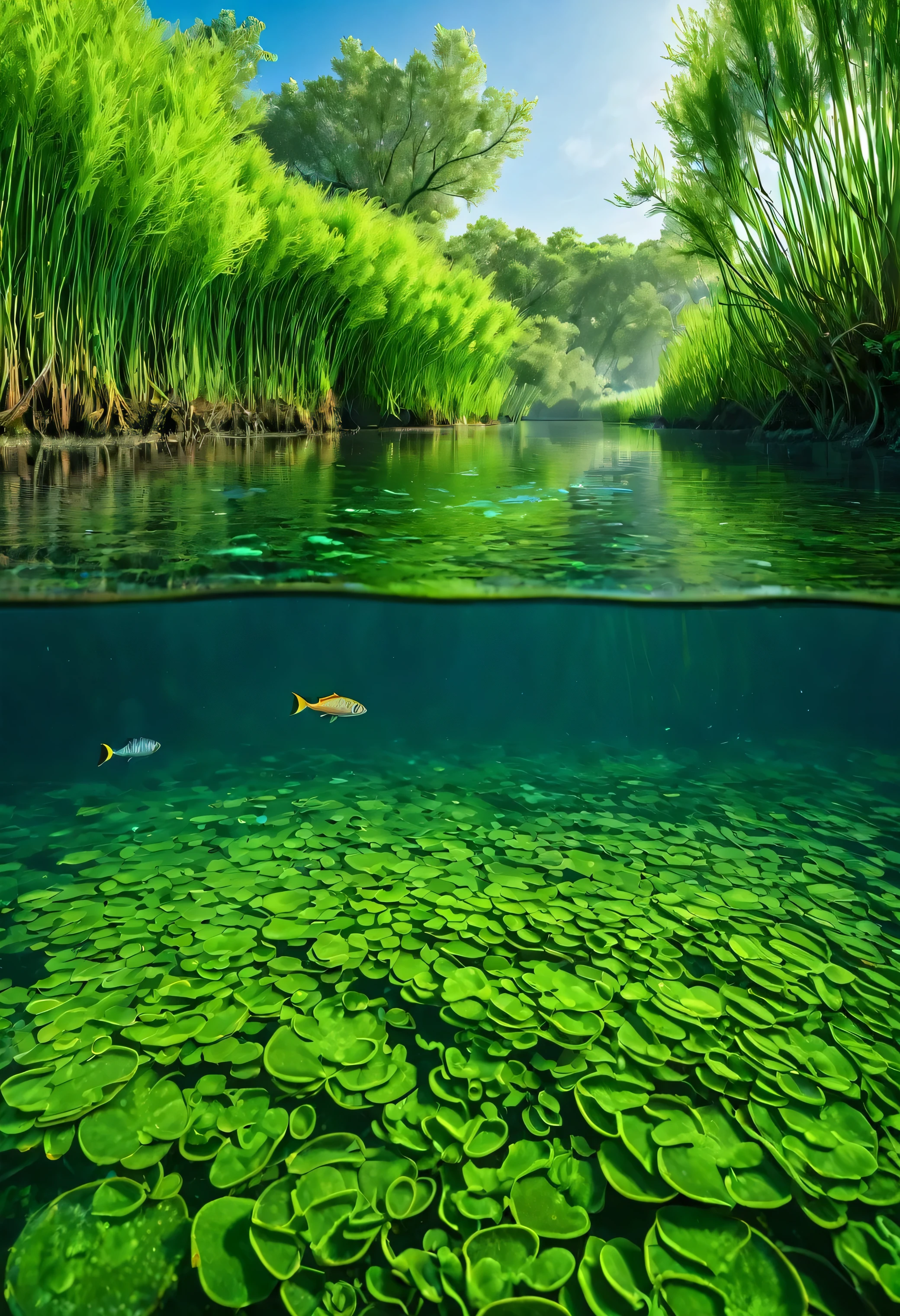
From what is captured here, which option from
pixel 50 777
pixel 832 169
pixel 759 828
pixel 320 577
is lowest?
pixel 50 777

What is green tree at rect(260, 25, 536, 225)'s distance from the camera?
2756 centimetres

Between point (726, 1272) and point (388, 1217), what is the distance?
0.55 meters

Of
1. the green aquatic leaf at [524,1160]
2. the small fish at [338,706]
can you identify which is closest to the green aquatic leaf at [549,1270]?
the green aquatic leaf at [524,1160]

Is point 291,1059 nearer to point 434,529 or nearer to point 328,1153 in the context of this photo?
point 328,1153

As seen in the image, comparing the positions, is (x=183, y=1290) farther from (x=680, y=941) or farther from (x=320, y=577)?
(x=320, y=577)

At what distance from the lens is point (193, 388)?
32.8ft

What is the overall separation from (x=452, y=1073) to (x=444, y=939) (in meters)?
0.55

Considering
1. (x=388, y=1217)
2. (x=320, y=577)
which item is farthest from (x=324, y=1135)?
(x=320, y=577)

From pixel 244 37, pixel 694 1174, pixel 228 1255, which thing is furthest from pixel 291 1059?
pixel 244 37

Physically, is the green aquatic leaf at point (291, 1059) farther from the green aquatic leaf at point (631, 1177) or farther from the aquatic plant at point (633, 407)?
the aquatic plant at point (633, 407)

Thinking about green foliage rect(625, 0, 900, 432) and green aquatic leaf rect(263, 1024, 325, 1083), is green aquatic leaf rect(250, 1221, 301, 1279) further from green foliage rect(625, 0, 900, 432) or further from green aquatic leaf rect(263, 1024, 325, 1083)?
green foliage rect(625, 0, 900, 432)

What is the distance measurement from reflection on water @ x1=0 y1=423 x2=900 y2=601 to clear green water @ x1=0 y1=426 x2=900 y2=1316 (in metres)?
0.04

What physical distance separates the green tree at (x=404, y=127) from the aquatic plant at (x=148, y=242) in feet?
61.2

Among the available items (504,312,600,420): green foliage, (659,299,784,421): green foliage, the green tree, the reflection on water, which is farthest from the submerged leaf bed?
the green tree
